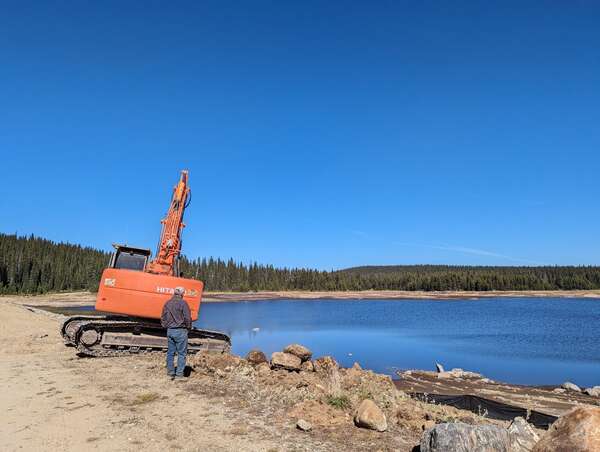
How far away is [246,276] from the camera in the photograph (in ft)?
542

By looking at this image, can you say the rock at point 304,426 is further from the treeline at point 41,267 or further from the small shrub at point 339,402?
the treeline at point 41,267

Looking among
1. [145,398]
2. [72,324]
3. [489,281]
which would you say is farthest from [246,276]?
[145,398]

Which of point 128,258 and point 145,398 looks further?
point 128,258

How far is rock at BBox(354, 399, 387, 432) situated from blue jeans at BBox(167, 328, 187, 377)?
566 centimetres

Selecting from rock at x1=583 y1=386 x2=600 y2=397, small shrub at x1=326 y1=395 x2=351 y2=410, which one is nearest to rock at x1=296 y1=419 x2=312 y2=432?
small shrub at x1=326 y1=395 x2=351 y2=410

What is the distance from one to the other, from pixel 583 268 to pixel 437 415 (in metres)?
218

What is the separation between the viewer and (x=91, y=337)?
52.9 ft

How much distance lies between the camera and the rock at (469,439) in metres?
6.14

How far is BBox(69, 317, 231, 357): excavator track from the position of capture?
15938mm

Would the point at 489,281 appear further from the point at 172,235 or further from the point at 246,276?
the point at 172,235

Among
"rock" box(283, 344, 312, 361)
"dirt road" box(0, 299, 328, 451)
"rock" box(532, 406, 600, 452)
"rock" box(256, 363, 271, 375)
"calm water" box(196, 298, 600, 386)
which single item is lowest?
"calm water" box(196, 298, 600, 386)

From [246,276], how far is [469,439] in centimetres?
16116

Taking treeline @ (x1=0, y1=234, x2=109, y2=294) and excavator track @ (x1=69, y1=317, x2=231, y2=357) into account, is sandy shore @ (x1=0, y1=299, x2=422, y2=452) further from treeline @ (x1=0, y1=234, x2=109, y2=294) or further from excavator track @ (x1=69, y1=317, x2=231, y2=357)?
treeline @ (x1=0, y1=234, x2=109, y2=294)

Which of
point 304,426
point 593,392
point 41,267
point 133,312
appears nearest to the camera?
point 304,426
